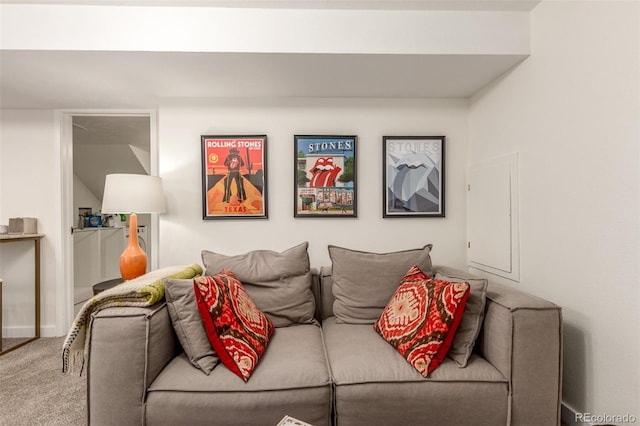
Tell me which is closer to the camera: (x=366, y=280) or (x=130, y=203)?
(x=366, y=280)

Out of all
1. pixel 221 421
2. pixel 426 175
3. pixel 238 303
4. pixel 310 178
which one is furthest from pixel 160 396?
pixel 426 175

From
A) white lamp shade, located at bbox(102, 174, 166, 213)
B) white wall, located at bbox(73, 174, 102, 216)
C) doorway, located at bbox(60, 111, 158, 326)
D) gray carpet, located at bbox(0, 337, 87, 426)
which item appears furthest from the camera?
white wall, located at bbox(73, 174, 102, 216)

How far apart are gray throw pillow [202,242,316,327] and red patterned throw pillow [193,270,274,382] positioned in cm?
32

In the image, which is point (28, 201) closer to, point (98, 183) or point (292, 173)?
point (98, 183)

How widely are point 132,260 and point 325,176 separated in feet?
5.02

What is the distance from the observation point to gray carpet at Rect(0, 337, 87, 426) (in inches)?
72.3

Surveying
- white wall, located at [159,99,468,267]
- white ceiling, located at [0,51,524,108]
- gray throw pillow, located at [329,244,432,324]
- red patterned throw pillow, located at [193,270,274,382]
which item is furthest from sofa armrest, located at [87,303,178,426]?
white ceiling, located at [0,51,524,108]

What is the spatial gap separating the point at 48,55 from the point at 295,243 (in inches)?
78.8

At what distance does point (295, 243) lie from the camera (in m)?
2.74

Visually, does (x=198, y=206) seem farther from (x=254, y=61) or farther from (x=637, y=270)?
(x=637, y=270)

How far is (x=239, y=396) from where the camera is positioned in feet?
4.60

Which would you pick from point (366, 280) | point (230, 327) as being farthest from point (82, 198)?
point (366, 280)

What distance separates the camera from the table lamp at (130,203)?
2236 mm

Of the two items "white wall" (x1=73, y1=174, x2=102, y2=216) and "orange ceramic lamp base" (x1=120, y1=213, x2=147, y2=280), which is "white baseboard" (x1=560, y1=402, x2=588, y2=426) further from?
"white wall" (x1=73, y1=174, x2=102, y2=216)
